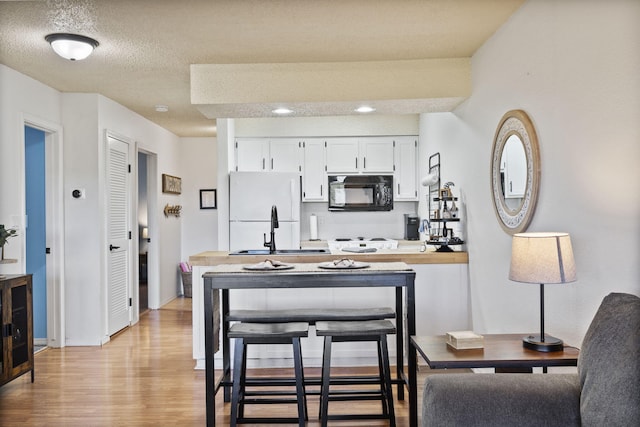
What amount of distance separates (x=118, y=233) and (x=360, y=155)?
2859 millimetres

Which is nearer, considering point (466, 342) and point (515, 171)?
point (466, 342)

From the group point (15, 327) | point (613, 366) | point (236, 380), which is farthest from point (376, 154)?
point (613, 366)

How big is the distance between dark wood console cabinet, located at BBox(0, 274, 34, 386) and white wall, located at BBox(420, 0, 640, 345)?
10.9 ft

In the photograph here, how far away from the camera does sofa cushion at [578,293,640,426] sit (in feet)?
4.68

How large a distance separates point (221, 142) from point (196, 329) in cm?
210

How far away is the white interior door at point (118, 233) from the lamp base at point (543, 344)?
412 centimetres

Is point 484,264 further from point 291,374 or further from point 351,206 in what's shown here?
point 351,206

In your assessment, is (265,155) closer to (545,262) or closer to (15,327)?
(15,327)

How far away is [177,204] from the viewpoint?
736cm

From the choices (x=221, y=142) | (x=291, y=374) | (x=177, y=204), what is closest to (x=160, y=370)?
(x=291, y=374)

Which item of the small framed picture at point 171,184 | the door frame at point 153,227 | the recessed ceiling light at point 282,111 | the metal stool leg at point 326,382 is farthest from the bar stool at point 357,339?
the small framed picture at point 171,184

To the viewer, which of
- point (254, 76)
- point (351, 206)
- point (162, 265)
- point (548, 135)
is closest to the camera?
point (548, 135)

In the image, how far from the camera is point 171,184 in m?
6.91

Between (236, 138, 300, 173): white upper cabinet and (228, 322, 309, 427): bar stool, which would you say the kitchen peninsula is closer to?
(228, 322, 309, 427): bar stool
